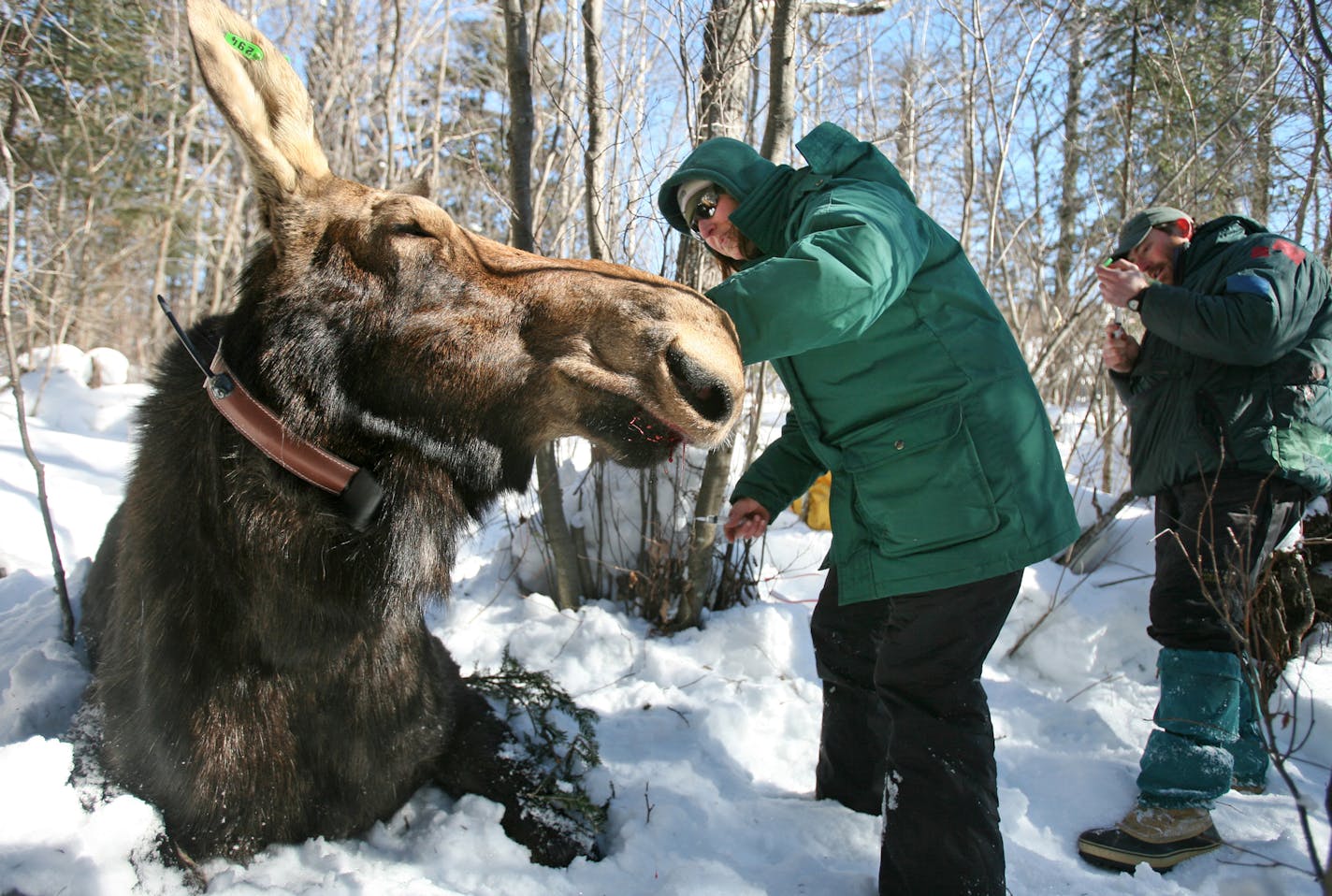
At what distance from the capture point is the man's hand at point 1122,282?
2.99 meters

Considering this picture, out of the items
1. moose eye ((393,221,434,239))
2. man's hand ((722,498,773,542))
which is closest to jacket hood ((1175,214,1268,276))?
man's hand ((722,498,773,542))

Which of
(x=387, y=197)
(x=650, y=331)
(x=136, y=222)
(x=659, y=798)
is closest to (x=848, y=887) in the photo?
(x=659, y=798)

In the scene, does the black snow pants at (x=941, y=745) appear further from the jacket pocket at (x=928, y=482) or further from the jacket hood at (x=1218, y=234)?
the jacket hood at (x=1218, y=234)

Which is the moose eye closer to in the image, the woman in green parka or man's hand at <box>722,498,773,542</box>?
the woman in green parka

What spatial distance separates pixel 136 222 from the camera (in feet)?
54.9

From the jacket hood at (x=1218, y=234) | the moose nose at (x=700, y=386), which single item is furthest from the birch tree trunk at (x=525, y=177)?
the jacket hood at (x=1218, y=234)

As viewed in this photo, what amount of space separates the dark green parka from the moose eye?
2.56 meters

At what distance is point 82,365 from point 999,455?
15508mm

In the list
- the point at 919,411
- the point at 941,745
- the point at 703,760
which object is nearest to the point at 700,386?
the point at 919,411

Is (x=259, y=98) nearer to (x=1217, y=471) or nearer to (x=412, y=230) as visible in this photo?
(x=412, y=230)

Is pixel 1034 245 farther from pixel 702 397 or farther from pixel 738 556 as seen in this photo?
pixel 702 397

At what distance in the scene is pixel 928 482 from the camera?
2131 millimetres

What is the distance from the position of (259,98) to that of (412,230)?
0.46 meters

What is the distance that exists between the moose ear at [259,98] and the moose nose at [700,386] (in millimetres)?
1072
